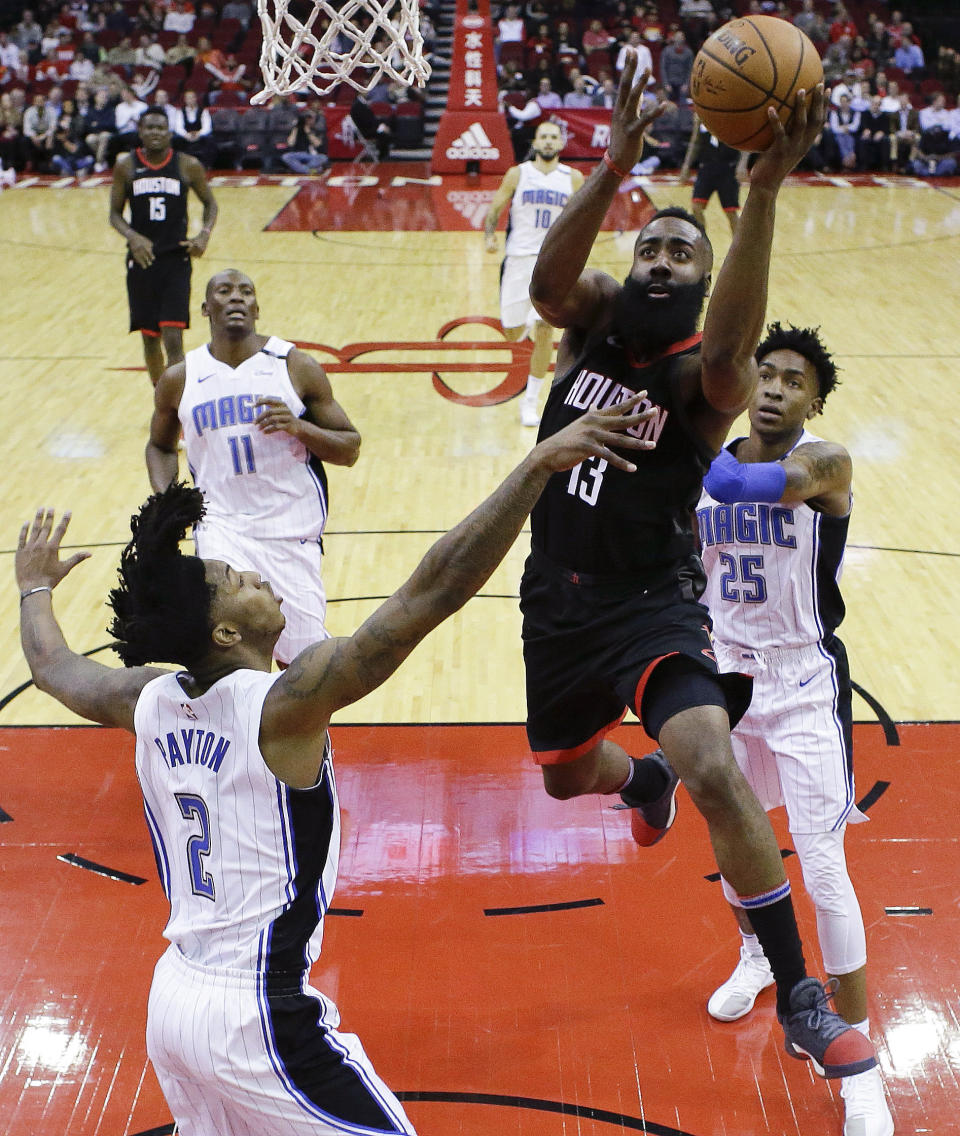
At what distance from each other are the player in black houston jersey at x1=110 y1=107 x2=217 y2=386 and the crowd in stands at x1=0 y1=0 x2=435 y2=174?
11.7m

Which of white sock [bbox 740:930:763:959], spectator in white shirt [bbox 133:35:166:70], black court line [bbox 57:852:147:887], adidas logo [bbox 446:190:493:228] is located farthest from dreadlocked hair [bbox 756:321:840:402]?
spectator in white shirt [bbox 133:35:166:70]

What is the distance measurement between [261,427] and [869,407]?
20.6 ft

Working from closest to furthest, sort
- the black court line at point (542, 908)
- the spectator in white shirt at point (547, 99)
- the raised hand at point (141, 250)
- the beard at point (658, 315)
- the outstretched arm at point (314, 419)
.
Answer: the beard at point (658, 315), the black court line at point (542, 908), the outstretched arm at point (314, 419), the raised hand at point (141, 250), the spectator in white shirt at point (547, 99)

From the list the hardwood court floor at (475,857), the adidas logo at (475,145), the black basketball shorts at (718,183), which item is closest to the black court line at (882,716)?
the hardwood court floor at (475,857)

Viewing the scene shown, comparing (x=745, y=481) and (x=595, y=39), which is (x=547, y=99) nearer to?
(x=595, y=39)

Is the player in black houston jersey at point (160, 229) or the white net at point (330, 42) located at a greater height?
the white net at point (330, 42)

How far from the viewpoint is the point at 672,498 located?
12.4ft

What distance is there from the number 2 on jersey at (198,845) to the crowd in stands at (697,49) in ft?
63.8

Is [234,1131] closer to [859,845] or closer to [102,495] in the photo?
[859,845]

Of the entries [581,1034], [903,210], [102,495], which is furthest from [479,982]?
[903,210]

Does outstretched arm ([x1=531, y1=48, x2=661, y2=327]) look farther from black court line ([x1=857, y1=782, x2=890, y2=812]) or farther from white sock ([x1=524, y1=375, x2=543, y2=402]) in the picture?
white sock ([x1=524, y1=375, x2=543, y2=402])

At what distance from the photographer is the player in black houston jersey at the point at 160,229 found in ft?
29.8

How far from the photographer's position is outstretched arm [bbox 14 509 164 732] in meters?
2.92

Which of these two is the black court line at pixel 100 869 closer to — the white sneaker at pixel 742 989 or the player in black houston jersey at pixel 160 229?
the white sneaker at pixel 742 989
